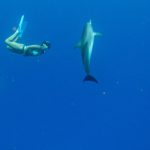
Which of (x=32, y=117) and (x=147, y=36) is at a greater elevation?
(x=147, y=36)

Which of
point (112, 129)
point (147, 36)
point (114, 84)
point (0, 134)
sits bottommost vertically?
point (0, 134)

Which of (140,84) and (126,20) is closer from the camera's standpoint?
(140,84)

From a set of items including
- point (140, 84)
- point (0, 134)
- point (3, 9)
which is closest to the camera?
point (0, 134)

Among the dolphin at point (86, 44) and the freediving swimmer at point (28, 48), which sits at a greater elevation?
the freediving swimmer at point (28, 48)

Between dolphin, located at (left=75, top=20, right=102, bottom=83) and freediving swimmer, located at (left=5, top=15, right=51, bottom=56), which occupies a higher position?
freediving swimmer, located at (left=5, top=15, right=51, bottom=56)

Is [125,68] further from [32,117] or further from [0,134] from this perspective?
[0,134]

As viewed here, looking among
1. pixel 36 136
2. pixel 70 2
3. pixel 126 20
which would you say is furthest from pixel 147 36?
pixel 36 136

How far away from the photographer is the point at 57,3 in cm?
2233

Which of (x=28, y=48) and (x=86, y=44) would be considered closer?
(x=86, y=44)

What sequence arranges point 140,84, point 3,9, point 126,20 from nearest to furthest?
point 3,9, point 140,84, point 126,20

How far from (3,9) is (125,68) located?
597cm

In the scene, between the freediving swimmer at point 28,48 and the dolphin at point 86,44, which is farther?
the freediving swimmer at point 28,48

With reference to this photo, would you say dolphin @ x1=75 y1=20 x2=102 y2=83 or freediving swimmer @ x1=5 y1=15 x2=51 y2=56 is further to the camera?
freediving swimmer @ x1=5 y1=15 x2=51 y2=56

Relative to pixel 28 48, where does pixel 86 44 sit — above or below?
below
